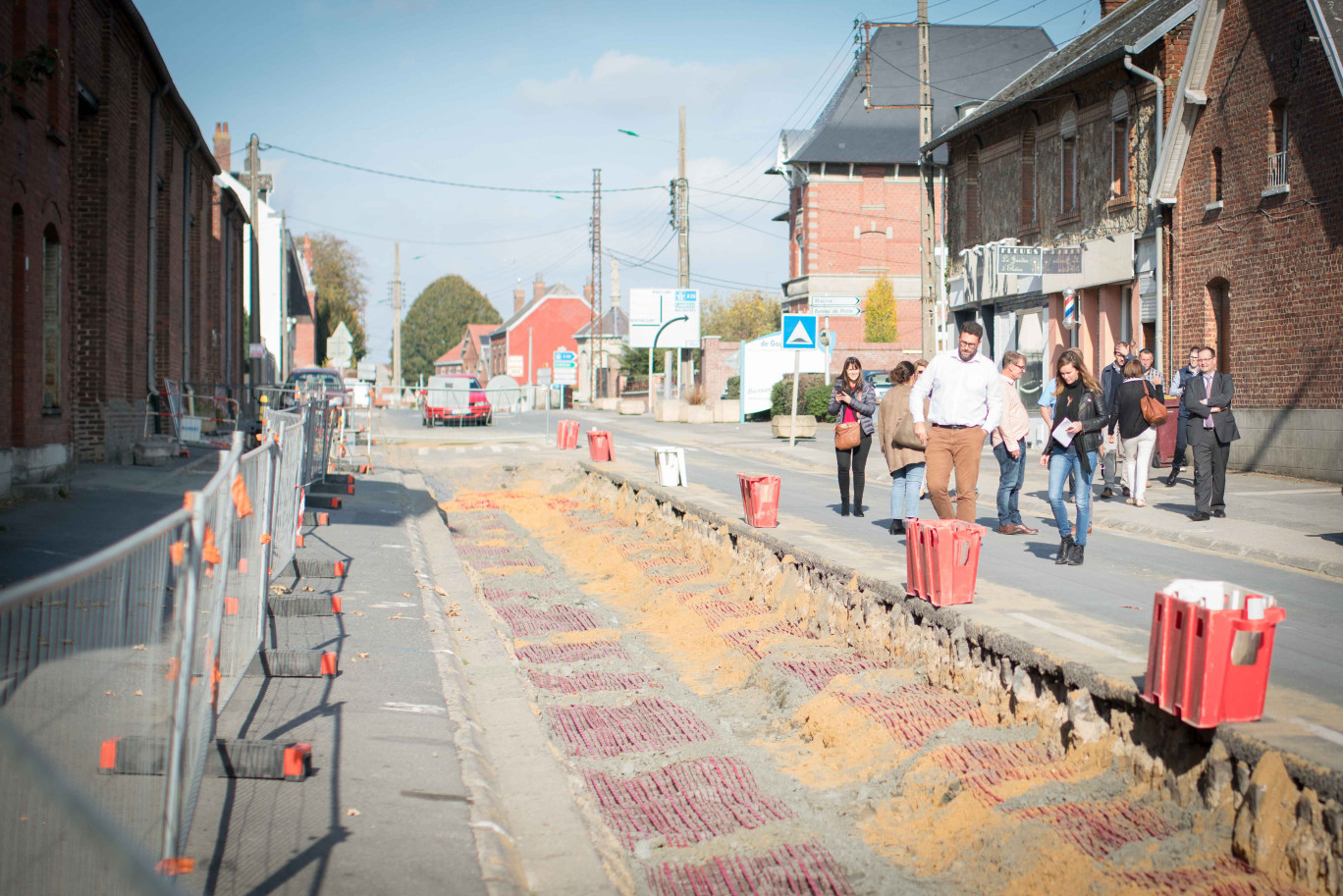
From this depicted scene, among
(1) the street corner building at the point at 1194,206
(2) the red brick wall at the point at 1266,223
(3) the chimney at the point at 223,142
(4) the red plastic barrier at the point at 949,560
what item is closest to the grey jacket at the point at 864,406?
(4) the red plastic barrier at the point at 949,560

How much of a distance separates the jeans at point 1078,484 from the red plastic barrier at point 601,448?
13325mm

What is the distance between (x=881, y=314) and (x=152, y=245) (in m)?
35.8

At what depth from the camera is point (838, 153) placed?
52.0 m

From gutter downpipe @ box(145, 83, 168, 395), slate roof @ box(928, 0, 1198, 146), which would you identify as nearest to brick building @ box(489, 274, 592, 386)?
slate roof @ box(928, 0, 1198, 146)

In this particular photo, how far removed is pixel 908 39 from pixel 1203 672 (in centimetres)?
5318

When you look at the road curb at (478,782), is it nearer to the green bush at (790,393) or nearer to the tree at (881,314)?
the green bush at (790,393)

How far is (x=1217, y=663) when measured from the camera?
179 inches

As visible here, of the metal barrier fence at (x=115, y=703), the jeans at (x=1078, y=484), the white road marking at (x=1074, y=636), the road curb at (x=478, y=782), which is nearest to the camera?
the metal barrier fence at (x=115, y=703)

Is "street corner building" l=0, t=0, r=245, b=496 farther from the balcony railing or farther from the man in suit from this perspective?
the balcony railing

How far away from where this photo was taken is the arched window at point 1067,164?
82.1 ft

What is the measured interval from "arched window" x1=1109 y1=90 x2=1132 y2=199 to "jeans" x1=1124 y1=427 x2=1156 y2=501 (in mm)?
10196

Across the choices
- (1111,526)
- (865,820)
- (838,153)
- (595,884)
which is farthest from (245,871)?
(838,153)

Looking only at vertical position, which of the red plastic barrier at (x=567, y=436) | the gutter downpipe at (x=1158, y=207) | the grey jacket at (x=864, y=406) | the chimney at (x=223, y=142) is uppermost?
the chimney at (x=223, y=142)

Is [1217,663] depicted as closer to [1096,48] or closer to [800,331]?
[800,331]
